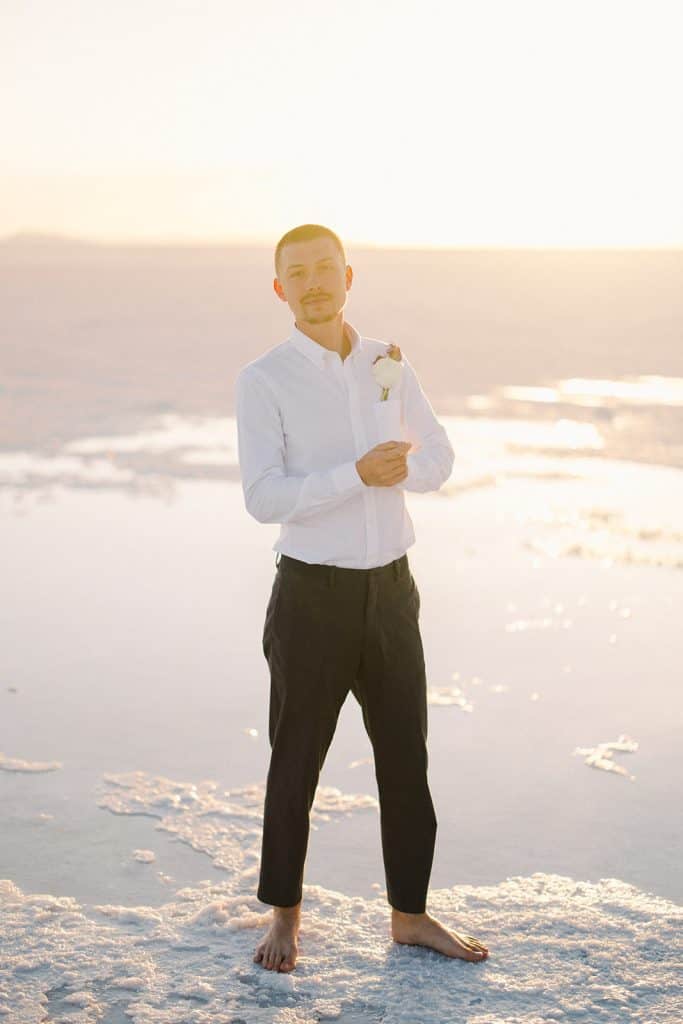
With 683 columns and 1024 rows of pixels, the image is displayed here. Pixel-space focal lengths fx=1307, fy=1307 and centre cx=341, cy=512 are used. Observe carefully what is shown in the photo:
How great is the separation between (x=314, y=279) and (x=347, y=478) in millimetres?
470

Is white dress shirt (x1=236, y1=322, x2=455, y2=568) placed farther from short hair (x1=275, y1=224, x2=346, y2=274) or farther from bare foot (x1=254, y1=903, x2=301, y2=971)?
bare foot (x1=254, y1=903, x2=301, y2=971)

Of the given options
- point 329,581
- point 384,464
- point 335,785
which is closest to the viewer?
point 384,464

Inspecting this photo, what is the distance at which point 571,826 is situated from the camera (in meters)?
3.77

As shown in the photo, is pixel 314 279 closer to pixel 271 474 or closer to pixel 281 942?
pixel 271 474

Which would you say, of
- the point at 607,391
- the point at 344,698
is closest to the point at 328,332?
the point at 344,698

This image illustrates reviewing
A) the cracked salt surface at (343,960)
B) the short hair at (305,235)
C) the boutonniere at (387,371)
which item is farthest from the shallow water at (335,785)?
the short hair at (305,235)

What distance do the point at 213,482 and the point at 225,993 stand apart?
246 inches

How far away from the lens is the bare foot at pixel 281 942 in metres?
2.92

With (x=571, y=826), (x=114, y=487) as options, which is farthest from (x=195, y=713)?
(x=114, y=487)

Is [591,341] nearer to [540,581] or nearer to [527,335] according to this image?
[527,335]

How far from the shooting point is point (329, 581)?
114 inches

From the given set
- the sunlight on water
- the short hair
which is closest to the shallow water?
the short hair

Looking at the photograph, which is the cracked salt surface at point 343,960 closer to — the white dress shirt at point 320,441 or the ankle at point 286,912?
the ankle at point 286,912

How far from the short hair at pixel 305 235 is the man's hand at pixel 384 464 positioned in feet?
1.63
